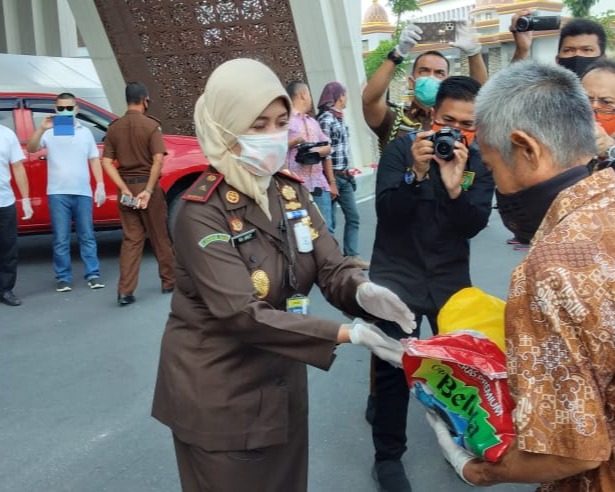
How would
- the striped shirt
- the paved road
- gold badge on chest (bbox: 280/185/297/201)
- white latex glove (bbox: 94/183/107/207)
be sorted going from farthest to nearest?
the striped shirt < white latex glove (bbox: 94/183/107/207) < the paved road < gold badge on chest (bbox: 280/185/297/201)

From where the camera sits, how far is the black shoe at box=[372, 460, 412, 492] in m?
2.90

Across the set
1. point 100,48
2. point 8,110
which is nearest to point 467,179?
point 8,110

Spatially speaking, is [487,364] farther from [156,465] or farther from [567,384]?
[156,465]

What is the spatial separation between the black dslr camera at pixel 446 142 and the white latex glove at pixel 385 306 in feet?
2.48

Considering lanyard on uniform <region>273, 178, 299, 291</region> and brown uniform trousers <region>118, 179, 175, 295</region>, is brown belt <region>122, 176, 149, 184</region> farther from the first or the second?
lanyard on uniform <region>273, 178, 299, 291</region>

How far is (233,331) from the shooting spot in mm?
1772

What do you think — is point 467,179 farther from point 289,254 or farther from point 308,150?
point 308,150

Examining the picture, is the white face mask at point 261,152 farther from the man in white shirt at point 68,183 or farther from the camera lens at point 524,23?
the man in white shirt at point 68,183

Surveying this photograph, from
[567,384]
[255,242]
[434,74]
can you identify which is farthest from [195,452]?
[434,74]

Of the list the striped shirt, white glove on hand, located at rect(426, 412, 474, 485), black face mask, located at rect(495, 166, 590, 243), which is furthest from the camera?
the striped shirt

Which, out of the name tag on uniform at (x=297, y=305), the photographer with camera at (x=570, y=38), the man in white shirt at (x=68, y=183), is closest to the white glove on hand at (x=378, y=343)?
the name tag on uniform at (x=297, y=305)

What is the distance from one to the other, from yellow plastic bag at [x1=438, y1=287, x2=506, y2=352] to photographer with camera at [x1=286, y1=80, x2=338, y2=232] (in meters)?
4.21

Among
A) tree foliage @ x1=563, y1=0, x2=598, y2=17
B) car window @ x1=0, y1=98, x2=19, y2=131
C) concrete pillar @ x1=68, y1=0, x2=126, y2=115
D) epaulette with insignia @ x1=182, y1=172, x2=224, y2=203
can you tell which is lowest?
epaulette with insignia @ x1=182, y1=172, x2=224, y2=203

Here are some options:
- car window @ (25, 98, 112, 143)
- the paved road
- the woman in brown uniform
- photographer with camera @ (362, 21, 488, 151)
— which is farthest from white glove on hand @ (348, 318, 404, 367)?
car window @ (25, 98, 112, 143)
